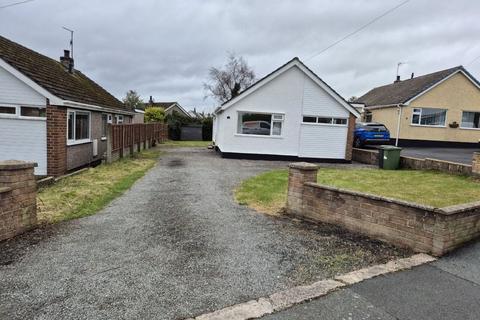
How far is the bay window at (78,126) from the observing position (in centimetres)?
1260

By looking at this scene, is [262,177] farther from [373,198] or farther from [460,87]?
[460,87]

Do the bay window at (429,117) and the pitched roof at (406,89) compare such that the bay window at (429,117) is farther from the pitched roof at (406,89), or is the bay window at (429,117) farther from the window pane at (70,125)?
the window pane at (70,125)

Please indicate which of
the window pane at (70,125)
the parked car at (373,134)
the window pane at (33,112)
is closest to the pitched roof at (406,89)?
the parked car at (373,134)

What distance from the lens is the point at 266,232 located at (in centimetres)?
583

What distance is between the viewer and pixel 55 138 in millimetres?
11211

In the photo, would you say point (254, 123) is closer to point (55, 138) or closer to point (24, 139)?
point (55, 138)

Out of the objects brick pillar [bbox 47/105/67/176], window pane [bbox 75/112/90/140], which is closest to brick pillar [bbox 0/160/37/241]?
brick pillar [bbox 47/105/67/176]

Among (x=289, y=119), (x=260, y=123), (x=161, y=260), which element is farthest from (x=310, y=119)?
(x=161, y=260)

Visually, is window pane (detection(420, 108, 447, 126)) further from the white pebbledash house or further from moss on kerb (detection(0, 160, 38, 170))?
moss on kerb (detection(0, 160, 38, 170))

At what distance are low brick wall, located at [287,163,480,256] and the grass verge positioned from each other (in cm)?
453

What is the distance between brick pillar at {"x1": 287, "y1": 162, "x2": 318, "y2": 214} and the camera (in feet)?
21.9

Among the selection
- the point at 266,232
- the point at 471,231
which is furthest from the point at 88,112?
the point at 471,231

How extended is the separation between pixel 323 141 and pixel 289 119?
7.17 feet

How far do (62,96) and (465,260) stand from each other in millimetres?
12164
